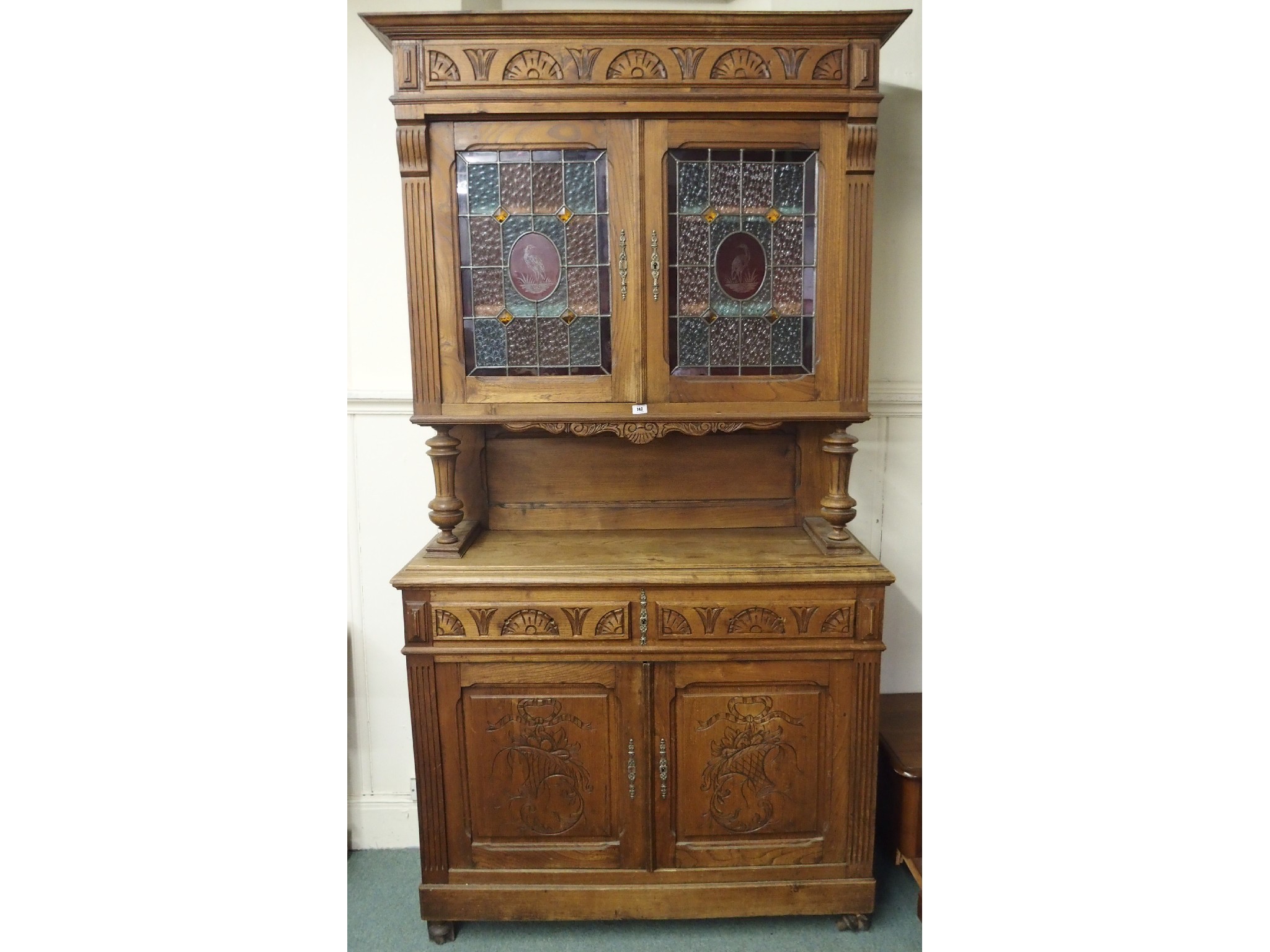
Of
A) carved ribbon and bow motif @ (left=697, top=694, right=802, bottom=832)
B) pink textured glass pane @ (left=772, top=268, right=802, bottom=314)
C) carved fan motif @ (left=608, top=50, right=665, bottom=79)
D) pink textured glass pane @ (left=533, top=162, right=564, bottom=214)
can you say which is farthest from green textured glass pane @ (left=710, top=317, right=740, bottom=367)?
carved ribbon and bow motif @ (left=697, top=694, right=802, bottom=832)

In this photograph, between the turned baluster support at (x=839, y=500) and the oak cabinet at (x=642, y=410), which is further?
the turned baluster support at (x=839, y=500)

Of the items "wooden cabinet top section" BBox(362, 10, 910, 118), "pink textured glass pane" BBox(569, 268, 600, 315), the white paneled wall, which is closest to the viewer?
"wooden cabinet top section" BBox(362, 10, 910, 118)

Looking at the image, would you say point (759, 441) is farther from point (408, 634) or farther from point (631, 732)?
point (408, 634)

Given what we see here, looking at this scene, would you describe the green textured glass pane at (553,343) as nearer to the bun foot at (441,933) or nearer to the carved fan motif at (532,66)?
the carved fan motif at (532,66)

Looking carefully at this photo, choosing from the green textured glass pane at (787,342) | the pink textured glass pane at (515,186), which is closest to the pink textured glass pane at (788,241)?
the green textured glass pane at (787,342)

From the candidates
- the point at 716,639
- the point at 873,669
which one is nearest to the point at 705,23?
the point at 716,639

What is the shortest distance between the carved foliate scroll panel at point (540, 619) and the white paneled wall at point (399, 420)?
492mm

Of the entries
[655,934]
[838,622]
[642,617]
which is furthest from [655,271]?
[655,934]

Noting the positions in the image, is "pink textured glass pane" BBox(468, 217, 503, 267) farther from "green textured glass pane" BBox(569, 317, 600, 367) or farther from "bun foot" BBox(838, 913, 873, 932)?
"bun foot" BBox(838, 913, 873, 932)

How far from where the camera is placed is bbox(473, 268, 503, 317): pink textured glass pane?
5.30 feet

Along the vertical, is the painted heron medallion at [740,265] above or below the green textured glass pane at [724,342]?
above

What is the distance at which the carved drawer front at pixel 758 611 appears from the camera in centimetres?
157

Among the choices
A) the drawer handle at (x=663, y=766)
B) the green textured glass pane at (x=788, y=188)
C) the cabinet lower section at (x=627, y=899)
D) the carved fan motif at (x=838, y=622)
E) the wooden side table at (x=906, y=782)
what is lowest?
the cabinet lower section at (x=627, y=899)

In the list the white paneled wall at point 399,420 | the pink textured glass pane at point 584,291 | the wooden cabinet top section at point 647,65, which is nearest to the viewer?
the wooden cabinet top section at point 647,65
